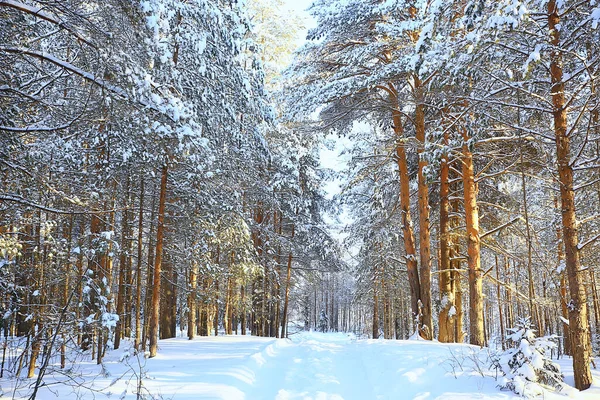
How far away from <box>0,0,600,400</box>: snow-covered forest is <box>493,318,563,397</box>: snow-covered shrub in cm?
3

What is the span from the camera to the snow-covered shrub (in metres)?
4.79

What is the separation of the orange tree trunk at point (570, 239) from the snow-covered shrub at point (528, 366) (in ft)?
1.33

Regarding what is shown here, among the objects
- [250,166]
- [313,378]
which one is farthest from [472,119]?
[250,166]

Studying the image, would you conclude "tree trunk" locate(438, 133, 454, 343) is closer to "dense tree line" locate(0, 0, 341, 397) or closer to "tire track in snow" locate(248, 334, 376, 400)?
"tire track in snow" locate(248, 334, 376, 400)

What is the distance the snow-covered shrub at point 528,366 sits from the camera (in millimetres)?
4789

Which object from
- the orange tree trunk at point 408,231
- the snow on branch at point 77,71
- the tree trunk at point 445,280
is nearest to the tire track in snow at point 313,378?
the tree trunk at point 445,280

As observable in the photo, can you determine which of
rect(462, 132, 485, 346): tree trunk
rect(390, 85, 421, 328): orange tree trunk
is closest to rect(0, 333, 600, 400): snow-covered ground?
rect(462, 132, 485, 346): tree trunk

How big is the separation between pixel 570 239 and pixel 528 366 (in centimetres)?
200

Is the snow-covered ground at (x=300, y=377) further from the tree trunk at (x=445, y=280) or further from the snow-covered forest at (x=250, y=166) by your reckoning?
the tree trunk at (x=445, y=280)

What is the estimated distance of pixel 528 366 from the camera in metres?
4.95

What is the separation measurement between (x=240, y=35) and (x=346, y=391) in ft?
26.3

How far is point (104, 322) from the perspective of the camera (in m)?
5.72

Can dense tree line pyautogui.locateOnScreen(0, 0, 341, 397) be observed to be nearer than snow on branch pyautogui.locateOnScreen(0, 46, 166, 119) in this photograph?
No

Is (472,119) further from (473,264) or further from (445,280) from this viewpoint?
(445,280)
